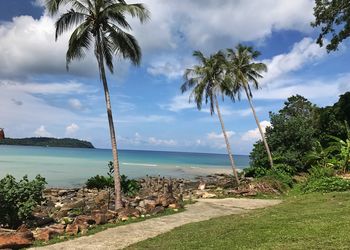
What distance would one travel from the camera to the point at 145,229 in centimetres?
1275

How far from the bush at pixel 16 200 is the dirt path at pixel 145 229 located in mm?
3144

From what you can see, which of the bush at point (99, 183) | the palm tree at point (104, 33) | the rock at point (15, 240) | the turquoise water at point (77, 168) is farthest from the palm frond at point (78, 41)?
the turquoise water at point (77, 168)

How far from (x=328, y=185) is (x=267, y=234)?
12173mm

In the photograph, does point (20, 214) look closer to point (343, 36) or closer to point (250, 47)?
point (343, 36)

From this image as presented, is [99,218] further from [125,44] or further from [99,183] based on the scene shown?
[99,183]

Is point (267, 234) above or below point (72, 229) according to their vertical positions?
above

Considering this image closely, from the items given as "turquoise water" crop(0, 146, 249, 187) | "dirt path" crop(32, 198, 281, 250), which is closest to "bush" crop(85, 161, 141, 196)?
"dirt path" crop(32, 198, 281, 250)

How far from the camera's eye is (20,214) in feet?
45.0

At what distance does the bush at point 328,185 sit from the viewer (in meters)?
19.7

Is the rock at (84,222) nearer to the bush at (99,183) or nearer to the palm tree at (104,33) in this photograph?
the palm tree at (104,33)

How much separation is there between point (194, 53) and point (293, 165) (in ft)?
38.1

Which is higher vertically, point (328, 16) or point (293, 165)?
point (328, 16)

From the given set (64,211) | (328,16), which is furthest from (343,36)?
(64,211)

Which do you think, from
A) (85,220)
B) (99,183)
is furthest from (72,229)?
(99,183)
